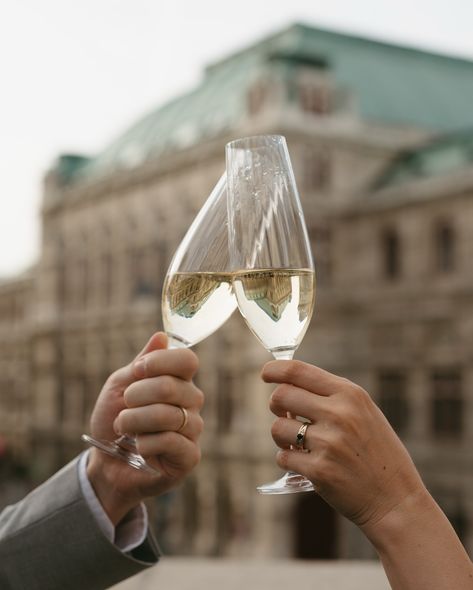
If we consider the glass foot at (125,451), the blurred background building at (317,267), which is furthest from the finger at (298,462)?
the blurred background building at (317,267)

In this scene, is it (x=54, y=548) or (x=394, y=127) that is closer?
(x=54, y=548)

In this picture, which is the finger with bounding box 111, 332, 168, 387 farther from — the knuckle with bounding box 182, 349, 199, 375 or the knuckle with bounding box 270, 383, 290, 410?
the knuckle with bounding box 270, 383, 290, 410

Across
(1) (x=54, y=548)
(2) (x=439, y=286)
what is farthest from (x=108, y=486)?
(2) (x=439, y=286)

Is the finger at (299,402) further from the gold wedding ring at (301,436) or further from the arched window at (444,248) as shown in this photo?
the arched window at (444,248)

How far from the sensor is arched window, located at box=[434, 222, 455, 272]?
16.8 m

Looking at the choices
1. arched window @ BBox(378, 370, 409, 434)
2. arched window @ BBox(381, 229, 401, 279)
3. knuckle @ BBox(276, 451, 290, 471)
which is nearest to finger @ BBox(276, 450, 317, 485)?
knuckle @ BBox(276, 451, 290, 471)

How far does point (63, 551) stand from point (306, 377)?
73cm

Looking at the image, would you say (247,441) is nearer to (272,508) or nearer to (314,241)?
(272,508)

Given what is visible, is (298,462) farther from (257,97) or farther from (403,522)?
(257,97)

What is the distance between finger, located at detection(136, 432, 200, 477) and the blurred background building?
14.8m

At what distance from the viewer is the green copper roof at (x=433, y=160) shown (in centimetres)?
1728

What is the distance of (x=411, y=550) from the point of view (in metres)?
1.21

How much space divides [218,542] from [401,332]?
19.6 ft

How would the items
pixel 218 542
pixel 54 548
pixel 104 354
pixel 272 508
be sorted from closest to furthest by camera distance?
pixel 54 548, pixel 272 508, pixel 218 542, pixel 104 354
